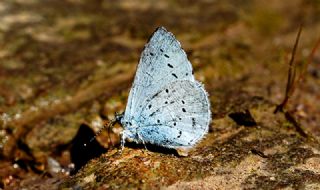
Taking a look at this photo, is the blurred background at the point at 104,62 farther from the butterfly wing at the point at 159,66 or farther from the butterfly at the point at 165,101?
the butterfly wing at the point at 159,66

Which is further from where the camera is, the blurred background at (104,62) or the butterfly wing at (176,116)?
the blurred background at (104,62)

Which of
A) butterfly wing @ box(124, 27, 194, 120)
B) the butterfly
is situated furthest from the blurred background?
butterfly wing @ box(124, 27, 194, 120)

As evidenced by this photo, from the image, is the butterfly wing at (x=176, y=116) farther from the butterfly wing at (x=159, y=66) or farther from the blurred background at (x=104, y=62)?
the blurred background at (x=104, y=62)

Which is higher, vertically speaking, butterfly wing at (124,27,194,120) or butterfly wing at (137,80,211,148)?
butterfly wing at (124,27,194,120)

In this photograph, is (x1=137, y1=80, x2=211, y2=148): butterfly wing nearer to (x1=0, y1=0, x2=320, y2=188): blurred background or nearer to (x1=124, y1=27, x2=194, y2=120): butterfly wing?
(x1=124, y1=27, x2=194, y2=120): butterfly wing

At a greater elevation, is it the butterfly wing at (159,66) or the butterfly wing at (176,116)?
the butterfly wing at (159,66)

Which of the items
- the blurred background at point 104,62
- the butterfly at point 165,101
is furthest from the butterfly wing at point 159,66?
the blurred background at point 104,62

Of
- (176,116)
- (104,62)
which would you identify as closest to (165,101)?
(176,116)
